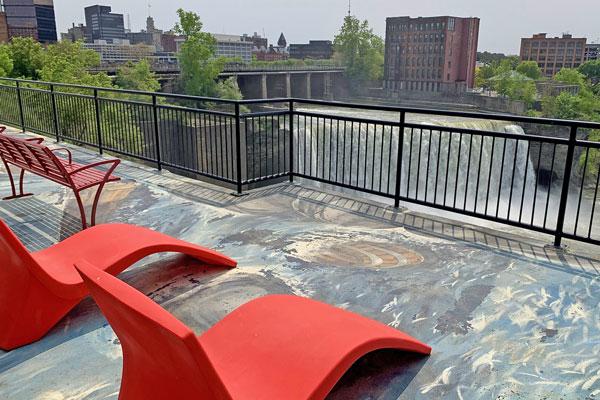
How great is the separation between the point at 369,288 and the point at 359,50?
96840 mm

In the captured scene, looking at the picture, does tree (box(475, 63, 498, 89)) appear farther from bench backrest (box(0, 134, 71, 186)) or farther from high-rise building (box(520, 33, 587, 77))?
bench backrest (box(0, 134, 71, 186))

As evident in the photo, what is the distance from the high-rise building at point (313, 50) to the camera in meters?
149

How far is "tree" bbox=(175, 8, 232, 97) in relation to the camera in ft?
188

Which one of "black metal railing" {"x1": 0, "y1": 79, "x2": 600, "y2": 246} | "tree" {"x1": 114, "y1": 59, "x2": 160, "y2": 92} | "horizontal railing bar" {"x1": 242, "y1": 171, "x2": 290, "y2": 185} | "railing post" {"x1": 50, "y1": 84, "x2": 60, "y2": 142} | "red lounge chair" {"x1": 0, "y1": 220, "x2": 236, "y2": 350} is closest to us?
"red lounge chair" {"x1": 0, "y1": 220, "x2": 236, "y2": 350}

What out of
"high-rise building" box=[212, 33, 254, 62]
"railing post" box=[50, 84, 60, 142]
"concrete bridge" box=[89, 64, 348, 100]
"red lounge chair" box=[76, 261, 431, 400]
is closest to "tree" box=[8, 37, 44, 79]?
"railing post" box=[50, 84, 60, 142]

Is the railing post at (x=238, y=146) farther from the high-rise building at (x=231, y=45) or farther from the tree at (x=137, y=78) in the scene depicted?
the high-rise building at (x=231, y=45)

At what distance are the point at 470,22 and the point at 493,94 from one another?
13.7 metres

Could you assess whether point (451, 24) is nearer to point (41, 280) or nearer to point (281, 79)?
point (281, 79)

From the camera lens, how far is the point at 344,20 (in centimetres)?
9812

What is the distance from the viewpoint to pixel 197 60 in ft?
199

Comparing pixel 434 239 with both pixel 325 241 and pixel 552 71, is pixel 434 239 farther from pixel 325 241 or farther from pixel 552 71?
pixel 552 71

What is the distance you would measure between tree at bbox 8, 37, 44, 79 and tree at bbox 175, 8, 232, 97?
25826 millimetres

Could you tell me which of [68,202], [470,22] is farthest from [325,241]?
[470,22]

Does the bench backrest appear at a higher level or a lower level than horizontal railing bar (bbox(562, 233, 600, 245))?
higher
